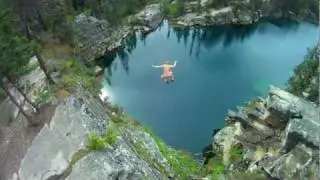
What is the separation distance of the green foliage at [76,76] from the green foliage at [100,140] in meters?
7.72

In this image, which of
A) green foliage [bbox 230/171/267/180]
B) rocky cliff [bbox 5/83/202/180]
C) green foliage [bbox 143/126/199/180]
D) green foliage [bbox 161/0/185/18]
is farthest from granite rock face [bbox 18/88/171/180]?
green foliage [bbox 161/0/185/18]

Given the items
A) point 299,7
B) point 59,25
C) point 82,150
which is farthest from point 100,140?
point 299,7

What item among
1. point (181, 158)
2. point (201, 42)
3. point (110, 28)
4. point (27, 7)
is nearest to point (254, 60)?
point (201, 42)

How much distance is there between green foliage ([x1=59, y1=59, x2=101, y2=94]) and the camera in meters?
42.2

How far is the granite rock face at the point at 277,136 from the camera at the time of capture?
29.3m

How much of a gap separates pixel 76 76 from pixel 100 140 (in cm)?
1278

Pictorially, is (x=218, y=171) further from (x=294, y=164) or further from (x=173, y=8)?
(x=173, y=8)

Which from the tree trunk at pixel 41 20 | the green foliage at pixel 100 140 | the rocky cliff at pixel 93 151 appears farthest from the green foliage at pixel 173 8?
the green foliage at pixel 100 140

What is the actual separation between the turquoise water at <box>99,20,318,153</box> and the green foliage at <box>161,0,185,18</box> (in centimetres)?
192

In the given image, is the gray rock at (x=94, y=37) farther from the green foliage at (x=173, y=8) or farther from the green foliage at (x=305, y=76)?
the green foliage at (x=305, y=76)

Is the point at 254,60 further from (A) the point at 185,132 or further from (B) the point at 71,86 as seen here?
(B) the point at 71,86

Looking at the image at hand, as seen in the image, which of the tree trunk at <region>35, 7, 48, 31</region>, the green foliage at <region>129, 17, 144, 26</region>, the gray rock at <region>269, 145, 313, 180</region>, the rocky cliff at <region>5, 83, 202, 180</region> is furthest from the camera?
the green foliage at <region>129, 17, 144, 26</region>

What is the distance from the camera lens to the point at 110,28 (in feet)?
199

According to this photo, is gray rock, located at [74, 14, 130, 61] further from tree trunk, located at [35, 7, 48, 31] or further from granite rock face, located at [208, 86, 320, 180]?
granite rock face, located at [208, 86, 320, 180]
